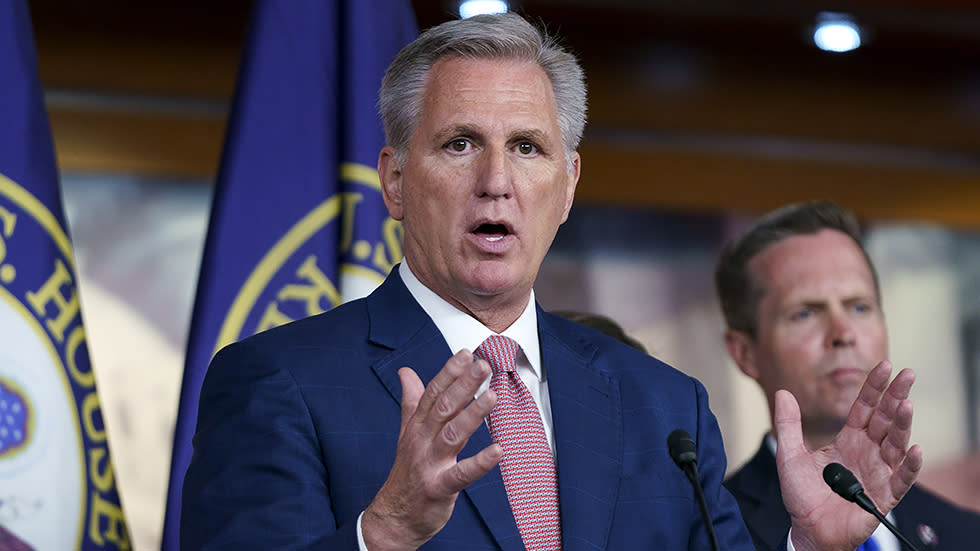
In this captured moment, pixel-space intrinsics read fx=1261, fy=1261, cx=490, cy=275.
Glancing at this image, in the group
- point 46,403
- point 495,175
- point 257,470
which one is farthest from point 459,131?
point 46,403

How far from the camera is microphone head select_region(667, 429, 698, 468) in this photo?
162cm

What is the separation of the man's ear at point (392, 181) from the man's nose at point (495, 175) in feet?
0.65

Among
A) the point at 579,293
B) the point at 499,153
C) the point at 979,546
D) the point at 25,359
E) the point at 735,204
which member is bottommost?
the point at 979,546

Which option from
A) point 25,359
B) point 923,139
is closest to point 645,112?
point 923,139

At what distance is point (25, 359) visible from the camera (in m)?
2.57

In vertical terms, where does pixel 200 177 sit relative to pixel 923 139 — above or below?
below

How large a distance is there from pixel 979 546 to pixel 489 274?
5.49 feet

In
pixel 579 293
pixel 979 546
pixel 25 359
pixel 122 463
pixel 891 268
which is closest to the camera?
pixel 25 359

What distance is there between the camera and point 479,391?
71.7 inches

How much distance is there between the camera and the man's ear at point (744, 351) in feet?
10.5

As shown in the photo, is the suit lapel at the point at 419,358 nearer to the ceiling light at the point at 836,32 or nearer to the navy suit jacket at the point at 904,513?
the navy suit jacket at the point at 904,513

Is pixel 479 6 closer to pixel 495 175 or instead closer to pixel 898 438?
pixel 495 175

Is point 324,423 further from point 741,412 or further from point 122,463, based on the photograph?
point 741,412

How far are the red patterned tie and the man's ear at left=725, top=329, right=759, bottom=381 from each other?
1.49 metres
